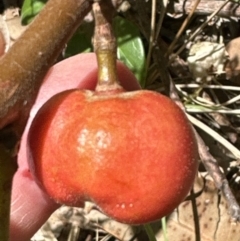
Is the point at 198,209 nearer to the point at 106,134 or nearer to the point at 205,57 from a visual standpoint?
the point at 205,57

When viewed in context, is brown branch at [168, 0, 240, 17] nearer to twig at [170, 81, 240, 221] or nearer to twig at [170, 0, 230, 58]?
twig at [170, 0, 230, 58]

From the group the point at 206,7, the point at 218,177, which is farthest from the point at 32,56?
the point at 206,7

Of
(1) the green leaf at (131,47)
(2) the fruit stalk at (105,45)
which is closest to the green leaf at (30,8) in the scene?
(1) the green leaf at (131,47)

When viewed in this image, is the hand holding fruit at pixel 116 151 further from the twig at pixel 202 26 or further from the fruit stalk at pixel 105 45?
the twig at pixel 202 26

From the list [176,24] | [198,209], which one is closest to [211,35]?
[176,24]

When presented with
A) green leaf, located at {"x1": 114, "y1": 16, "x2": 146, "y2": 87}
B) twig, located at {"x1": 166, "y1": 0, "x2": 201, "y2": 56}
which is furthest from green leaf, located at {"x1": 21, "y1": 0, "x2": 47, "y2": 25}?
twig, located at {"x1": 166, "y1": 0, "x2": 201, "y2": 56}

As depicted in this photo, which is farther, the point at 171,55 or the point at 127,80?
the point at 171,55
